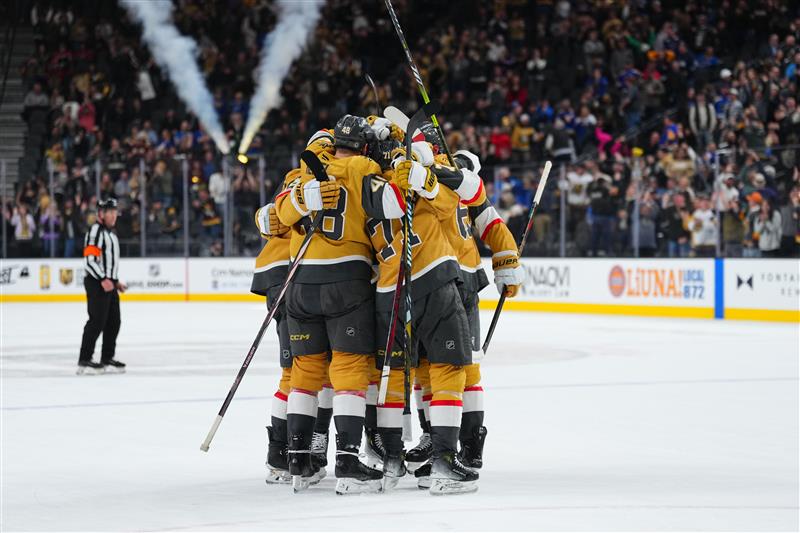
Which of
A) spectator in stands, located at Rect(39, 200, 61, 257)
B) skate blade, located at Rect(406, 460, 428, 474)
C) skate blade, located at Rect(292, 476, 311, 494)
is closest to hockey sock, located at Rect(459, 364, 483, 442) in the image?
skate blade, located at Rect(406, 460, 428, 474)

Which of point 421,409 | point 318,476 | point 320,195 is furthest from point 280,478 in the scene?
point 320,195

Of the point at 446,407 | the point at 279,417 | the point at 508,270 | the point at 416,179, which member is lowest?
the point at 279,417

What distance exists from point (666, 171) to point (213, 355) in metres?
6.95

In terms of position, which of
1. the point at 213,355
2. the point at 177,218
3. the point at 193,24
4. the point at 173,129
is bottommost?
the point at 213,355

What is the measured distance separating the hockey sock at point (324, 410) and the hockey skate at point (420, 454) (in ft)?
1.32

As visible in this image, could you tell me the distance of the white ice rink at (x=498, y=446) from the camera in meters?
4.95

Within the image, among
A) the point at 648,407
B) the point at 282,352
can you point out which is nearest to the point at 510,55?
the point at 648,407

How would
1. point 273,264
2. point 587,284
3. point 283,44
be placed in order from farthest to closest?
point 283,44 → point 587,284 → point 273,264

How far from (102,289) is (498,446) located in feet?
17.3

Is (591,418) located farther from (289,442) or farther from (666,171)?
(666,171)

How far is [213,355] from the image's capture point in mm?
12258

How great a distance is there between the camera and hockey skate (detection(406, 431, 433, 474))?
5961 millimetres

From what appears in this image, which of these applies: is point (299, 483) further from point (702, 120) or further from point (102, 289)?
point (702, 120)

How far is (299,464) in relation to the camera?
5.54 metres
